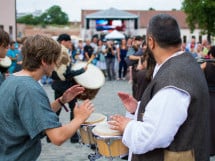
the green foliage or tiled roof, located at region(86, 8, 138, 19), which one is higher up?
the green foliage

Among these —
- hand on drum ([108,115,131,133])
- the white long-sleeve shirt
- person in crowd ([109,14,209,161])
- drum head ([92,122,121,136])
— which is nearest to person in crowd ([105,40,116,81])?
drum head ([92,122,121,136])

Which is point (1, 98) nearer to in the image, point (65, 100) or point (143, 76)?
point (65, 100)

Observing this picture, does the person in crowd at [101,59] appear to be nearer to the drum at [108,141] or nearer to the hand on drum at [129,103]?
the drum at [108,141]

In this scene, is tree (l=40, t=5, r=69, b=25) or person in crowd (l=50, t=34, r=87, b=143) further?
tree (l=40, t=5, r=69, b=25)

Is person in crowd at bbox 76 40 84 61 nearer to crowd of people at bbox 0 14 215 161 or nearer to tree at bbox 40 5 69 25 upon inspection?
crowd of people at bbox 0 14 215 161

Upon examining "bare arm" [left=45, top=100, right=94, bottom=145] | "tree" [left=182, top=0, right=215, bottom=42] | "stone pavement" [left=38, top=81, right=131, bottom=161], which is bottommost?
"stone pavement" [left=38, top=81, right=131, bottom=161]

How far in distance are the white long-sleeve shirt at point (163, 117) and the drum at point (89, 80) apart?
3618 millimetres

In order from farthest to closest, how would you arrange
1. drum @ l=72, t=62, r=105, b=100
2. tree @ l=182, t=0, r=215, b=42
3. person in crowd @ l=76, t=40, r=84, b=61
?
tree @ l=182, t=0, r=215, b=42 → person in crowd @ l=76, t=40, r=84, b=61 → drum @ l=72, t=62, r=105, b=100

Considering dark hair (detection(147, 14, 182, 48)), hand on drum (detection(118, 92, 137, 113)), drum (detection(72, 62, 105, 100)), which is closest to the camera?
dark hair (detection(147, 14, 182, 48))

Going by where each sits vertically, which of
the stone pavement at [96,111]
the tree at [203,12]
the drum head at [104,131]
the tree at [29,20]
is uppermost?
the tree at [29,20]

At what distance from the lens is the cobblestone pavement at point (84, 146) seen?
5.25 m

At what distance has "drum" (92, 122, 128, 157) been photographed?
9.62 ft

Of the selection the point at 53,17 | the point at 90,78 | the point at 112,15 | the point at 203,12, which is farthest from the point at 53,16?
the point at 90,78

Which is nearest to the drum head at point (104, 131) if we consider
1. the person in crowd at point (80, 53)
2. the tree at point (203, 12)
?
the person in crowd at point (80, 53)
